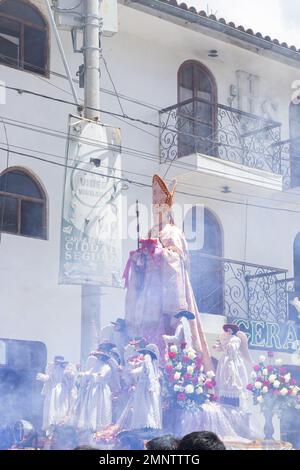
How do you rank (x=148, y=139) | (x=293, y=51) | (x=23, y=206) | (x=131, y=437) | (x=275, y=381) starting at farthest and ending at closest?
(x=293, y=51) → (x=148, y=139) → (x=23, y=206) → (x=275, y=381) → (x=131, y=437)

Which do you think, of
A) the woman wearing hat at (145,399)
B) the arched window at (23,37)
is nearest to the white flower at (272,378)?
Result: the woman wearing hat at (145,399)

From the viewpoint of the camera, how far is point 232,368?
443 inches

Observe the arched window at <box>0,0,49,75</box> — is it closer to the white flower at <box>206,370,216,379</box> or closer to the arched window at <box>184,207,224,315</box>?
the arched window at <box>184,207,224,315</box>

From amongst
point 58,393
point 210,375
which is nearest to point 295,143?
point 210,375

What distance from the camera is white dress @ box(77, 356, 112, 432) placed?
10.2 meters

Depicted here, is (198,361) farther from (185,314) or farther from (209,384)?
(185,314)

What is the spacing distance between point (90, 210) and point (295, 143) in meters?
6.59

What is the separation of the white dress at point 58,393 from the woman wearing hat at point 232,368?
5.60 feet

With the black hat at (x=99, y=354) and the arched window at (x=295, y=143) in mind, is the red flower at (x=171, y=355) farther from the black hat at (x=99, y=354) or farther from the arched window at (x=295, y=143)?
the arched window at (x=295, y=143)

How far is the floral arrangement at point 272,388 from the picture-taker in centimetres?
1145
